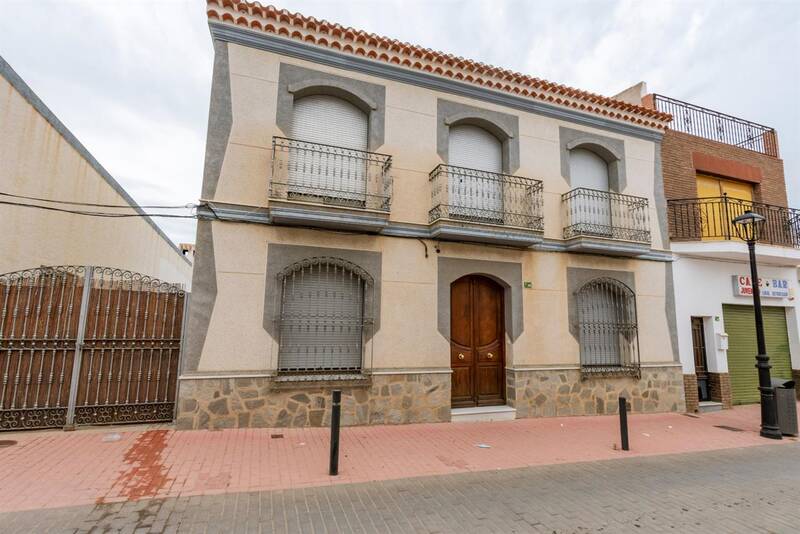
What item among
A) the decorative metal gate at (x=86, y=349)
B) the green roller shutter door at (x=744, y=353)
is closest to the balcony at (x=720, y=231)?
the green roller shutter door at (x=744, y=353)

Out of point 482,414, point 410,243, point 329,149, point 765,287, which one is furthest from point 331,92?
point 765,287

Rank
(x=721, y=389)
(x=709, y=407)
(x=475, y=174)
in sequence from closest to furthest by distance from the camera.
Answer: (x=475, y=174) → (x=709, y=407) → (x=721, y=389)

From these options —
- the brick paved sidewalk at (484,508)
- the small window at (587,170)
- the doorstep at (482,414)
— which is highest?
the small window at (587,170)

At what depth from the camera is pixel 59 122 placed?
27.6 feet

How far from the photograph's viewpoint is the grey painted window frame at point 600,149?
30.4 feet

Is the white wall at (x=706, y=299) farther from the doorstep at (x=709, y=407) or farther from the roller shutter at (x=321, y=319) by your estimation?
the roller shutter at (x=321, y=319)

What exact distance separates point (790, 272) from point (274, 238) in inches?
558

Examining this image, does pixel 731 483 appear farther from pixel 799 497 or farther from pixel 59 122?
pixel 59 122

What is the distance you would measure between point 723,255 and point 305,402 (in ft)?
35.1

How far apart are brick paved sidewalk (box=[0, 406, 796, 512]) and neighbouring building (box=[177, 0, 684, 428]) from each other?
62 centimetres

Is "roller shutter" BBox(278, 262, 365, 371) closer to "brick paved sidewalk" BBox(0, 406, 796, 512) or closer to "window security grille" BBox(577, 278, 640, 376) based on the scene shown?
"brick paved sidewalk" BBox(0, 406, 796, 512)

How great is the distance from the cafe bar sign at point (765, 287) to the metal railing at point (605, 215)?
3175 millimetres

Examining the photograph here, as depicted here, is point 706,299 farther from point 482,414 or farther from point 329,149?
point 329,149

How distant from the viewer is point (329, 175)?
737cm
